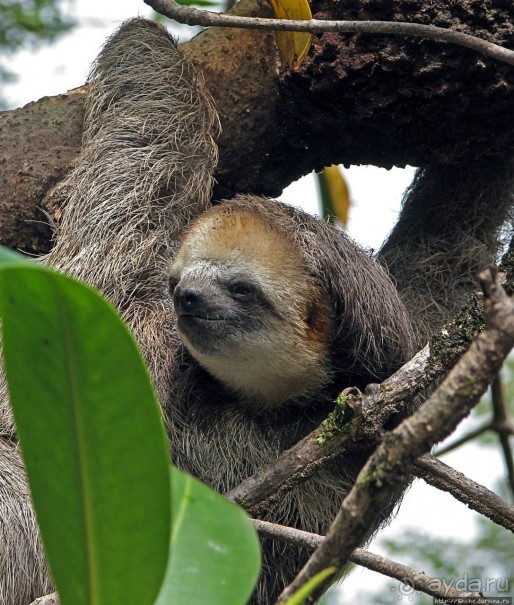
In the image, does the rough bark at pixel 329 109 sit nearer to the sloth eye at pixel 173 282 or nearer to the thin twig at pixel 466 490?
the sloth eye at pixel 173 282

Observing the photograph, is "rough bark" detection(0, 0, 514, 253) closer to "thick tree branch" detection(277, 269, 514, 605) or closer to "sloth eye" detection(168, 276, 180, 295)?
"sloth eye" detection(168, 276, 180, 295)

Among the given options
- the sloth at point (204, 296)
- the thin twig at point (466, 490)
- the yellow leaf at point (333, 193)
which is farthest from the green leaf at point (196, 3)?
the thin twig at point (466, 490)

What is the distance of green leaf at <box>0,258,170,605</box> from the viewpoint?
248cm

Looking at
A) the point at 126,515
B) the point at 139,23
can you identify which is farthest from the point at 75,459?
the point at 139,23

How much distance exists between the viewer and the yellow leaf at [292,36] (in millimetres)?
5344

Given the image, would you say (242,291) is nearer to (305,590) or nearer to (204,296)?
(204,296)

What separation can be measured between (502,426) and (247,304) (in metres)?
2.80

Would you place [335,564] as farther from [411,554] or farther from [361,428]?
[411,554]

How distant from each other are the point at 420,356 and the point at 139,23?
397 cm

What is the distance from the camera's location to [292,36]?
5586 mm

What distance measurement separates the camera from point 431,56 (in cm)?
546

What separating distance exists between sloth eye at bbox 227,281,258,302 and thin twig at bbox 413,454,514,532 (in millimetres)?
1532

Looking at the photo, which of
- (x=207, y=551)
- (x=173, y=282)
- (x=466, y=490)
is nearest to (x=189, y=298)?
(x=173, y=282)

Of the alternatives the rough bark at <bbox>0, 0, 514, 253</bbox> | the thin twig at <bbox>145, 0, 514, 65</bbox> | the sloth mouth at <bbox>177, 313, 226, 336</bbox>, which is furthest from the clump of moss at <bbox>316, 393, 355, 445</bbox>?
the rough bark at <bbox>0, 0, 514, 253</bbox>
